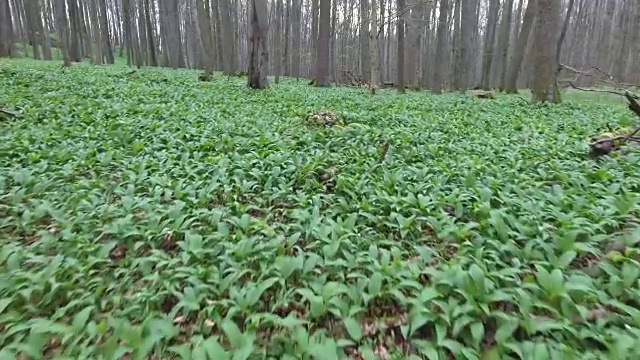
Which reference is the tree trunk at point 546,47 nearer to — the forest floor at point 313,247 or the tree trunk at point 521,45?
the tree trunk at point 521,45

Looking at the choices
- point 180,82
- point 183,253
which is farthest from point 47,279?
point 180,82

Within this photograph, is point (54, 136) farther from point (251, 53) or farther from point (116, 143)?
point (251, 53)

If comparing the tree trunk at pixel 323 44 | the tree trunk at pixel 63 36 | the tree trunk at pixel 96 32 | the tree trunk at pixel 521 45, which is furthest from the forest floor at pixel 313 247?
the tree trunk at pixel 96 32

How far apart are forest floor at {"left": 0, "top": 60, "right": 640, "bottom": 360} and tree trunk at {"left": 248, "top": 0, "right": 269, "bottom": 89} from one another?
5.82 m

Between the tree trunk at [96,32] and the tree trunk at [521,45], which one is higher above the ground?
the tree trunk at [96,32]

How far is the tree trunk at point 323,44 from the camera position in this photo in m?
13.5

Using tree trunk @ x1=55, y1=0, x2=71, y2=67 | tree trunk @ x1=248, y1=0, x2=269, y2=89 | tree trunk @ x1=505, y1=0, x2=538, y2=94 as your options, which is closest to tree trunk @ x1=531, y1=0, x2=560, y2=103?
tree trunk @ x1=505, y1=0, x2=538, y2=94

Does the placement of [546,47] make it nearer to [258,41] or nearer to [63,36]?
[258,41]

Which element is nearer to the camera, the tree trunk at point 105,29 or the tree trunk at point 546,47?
the tree trunk at point 546,47

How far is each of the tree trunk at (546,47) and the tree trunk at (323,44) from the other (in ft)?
22.0

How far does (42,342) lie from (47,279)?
53cm

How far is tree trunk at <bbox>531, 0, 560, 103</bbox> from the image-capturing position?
9.14 m

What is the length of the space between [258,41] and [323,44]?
13.0ft

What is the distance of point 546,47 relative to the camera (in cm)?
922
